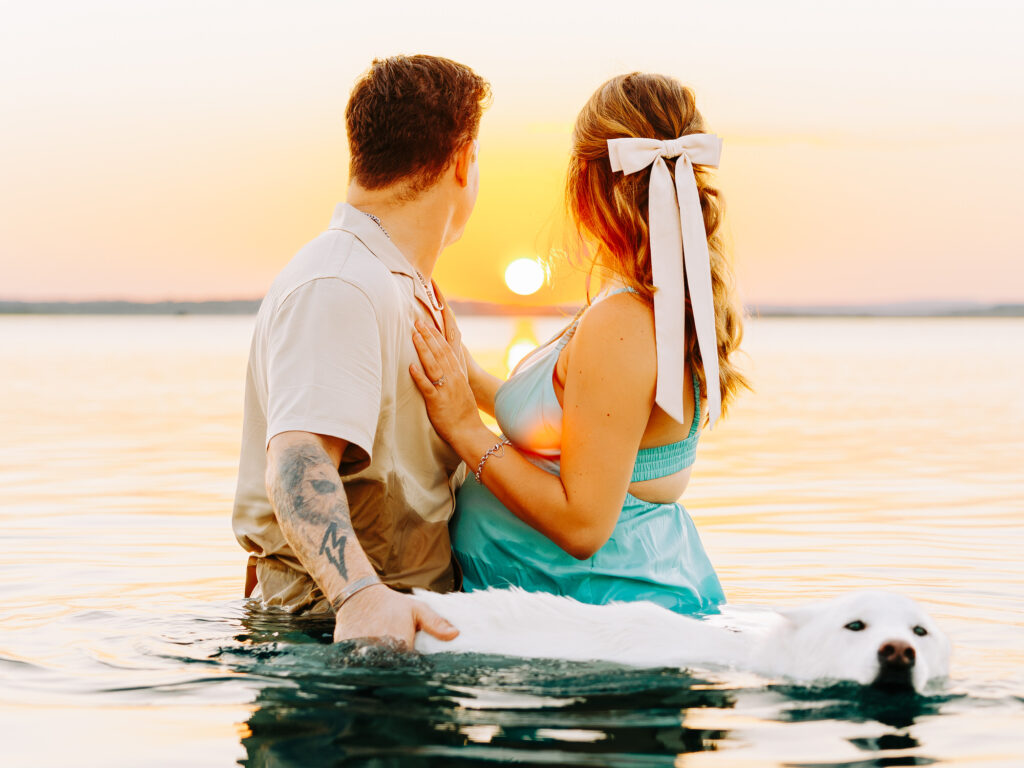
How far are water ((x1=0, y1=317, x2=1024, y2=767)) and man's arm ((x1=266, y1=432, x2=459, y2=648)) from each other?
121 mm

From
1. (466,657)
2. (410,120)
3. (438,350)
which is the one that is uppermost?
(410,120)

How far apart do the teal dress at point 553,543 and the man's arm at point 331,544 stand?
83cm

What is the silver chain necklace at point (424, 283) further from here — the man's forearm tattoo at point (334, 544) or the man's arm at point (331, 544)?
the man's forearm tattoo at point (334, 544)

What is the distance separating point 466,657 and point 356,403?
956 millimetres

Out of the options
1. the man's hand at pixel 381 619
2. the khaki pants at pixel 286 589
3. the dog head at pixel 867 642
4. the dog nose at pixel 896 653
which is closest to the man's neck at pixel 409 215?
the khaki pants at pixel 286 589

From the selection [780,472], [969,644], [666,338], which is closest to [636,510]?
[666,338]

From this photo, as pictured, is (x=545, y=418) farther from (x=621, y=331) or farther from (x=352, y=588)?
(x=352, y=588)

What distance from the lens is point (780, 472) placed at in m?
11.8

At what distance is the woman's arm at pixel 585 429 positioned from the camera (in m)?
4.46

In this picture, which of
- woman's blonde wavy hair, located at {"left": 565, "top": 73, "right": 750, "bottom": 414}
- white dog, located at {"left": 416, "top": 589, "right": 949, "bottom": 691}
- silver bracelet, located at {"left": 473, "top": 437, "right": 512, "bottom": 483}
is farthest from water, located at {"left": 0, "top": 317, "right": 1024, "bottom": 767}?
woman's blonde wavy hair, located at {"left": 565, "top": 73, "right": 750, "bottom": 414}

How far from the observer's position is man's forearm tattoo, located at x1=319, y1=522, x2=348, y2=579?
3.99 metres

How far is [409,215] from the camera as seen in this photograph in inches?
197

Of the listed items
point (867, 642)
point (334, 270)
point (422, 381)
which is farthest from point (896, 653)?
point (334, 270)

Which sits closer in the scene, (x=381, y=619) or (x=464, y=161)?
(x=381, y=619)
